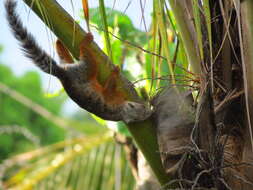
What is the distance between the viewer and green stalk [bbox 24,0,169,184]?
1.40 m

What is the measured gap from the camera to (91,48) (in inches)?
57.1

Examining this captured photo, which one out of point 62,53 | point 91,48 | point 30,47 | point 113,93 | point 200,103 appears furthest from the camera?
point 62,53

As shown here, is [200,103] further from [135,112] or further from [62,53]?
[62,53]

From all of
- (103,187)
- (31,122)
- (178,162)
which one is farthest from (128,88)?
(31,122)

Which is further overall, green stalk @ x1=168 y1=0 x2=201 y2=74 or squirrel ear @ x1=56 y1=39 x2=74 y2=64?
squirrel ear @ x1=56 y1=39 x2=74 y2=64

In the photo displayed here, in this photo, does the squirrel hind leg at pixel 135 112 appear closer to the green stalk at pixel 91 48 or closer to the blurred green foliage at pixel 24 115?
the green stalk at pixel 91 48

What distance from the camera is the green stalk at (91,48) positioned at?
1.40m

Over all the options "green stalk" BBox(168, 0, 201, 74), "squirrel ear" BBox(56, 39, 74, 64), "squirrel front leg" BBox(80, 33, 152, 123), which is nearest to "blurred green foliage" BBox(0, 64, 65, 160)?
"squirrel ear" BBox(56, 39, 74, 64)

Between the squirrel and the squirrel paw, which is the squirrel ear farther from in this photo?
the squirrel paw

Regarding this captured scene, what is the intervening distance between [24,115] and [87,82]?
66.5ft

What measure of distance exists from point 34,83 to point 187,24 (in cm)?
2192

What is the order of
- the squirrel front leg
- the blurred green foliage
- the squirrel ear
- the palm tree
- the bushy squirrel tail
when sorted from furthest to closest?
the blurred green foliage
the squirrel ear
the bushy squirrel tail
the squirrel front leg
the palm tree

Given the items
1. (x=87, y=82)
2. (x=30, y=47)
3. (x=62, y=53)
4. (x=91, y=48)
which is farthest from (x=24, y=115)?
(x=91, y=48)

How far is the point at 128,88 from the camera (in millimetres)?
1526
